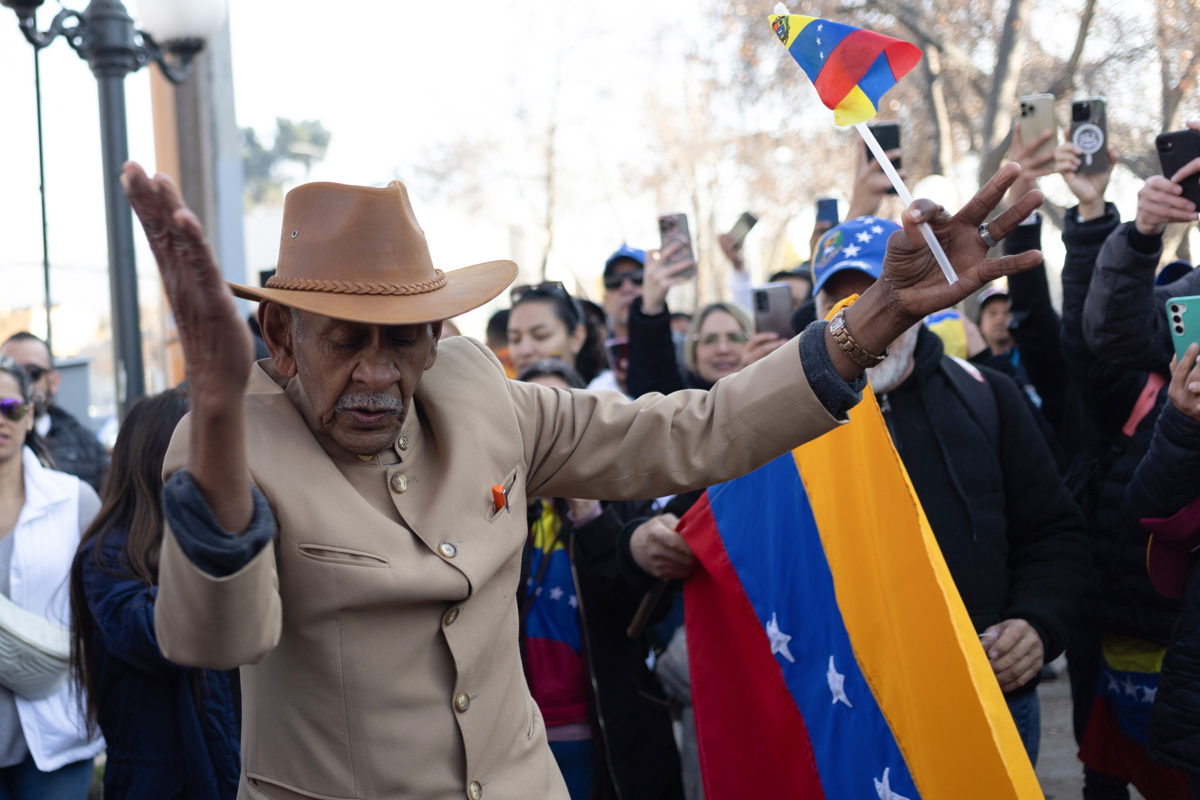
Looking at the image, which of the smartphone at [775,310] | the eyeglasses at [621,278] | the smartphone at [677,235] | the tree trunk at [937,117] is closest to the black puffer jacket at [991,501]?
the smartphone at [775,310]

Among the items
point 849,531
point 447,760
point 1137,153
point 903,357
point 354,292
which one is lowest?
point 447,760

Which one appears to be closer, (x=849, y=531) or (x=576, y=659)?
(x=849, y=531)

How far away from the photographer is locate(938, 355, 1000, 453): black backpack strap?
3.33 meters

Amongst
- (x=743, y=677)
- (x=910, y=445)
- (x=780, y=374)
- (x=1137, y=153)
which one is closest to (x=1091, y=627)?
(x=910, y=445)

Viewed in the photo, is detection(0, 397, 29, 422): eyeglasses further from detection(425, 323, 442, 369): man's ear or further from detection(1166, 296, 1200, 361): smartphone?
detection(1166, 296, 1200, 361): smartphone

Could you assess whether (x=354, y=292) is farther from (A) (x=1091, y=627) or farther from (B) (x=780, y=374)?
(A) (x=1091, y=627)

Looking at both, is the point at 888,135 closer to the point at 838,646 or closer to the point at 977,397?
the point at 977,397

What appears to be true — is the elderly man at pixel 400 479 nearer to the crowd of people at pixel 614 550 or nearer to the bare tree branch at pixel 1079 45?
the crowd of people at pixel 614 550

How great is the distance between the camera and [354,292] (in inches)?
81.0

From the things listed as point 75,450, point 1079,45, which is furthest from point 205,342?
point 1079,45

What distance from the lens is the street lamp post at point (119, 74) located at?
6570mm

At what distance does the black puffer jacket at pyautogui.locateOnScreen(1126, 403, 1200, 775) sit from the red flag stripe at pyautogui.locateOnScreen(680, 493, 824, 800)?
93cm

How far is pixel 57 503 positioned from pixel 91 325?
22414mm

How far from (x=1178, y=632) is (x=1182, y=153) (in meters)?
1.56
